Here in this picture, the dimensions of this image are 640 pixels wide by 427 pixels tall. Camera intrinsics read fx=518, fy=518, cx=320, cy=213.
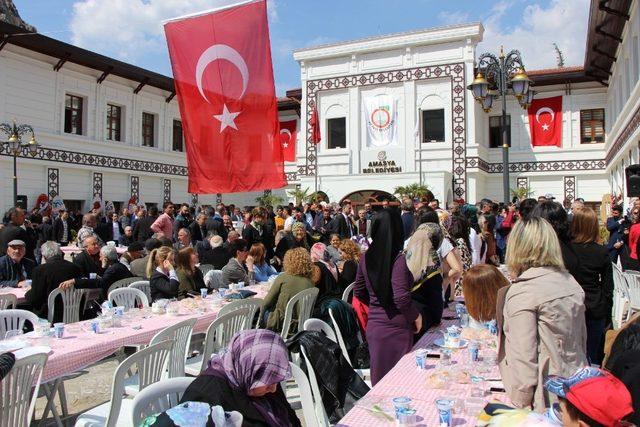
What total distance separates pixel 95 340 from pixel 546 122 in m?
24.8

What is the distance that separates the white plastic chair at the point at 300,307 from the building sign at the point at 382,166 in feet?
63.8

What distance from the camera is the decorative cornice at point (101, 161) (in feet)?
59.8

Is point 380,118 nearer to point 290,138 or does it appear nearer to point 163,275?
point 290,138

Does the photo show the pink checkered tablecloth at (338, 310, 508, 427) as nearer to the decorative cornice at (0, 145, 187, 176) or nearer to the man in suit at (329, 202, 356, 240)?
the man in suit at (329, 202, 356, 240)

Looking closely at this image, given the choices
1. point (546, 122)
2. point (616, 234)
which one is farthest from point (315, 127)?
point (616, 234)

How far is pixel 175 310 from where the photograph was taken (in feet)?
18.0

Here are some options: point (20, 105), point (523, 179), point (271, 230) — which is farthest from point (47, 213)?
point (523, 179)

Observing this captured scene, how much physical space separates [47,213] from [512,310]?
47.9 feet

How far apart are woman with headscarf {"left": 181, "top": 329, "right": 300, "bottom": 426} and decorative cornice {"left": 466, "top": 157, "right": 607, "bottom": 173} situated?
74.0 ft

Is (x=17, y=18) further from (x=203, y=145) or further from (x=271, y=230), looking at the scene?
(x=203, y=145)

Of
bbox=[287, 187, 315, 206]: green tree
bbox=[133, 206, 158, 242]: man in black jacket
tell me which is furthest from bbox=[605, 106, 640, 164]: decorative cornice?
bbox=[287, 187, 315, 206]: green tree

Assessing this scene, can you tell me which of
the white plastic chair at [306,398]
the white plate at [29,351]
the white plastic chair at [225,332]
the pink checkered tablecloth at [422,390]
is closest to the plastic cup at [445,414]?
the pink checkered tablecloth at [422,390]

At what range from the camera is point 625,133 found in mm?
15961

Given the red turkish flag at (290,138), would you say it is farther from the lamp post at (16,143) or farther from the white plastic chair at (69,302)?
the white plastic chair at (69,302)
